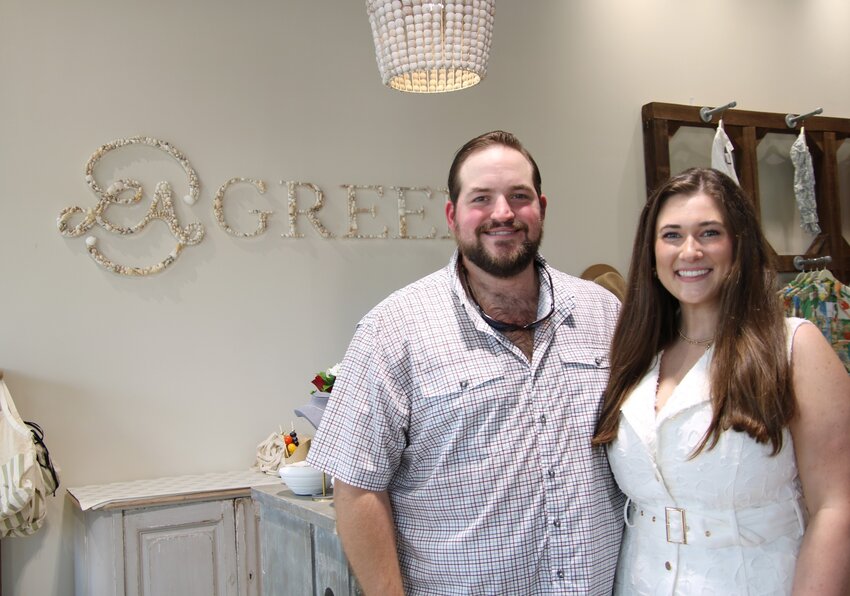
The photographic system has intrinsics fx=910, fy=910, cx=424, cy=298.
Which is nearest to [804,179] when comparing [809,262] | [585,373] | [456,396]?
[809,262]

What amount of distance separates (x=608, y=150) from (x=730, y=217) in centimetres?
302

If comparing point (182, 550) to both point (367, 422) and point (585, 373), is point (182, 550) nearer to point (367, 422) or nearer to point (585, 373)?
point (367, 422)

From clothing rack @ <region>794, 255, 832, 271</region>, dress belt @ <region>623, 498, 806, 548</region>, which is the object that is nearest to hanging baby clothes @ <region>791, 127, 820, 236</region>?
clothing rack @ <region>794, 255, 832, 271</region>

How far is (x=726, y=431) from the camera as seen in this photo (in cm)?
179

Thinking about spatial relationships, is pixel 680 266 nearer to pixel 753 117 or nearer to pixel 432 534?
pixel 432 534

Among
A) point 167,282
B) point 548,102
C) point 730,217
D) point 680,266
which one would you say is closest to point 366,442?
point 680,266

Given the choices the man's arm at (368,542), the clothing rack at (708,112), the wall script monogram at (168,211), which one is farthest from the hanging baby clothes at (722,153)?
the man's arm at (368,542)

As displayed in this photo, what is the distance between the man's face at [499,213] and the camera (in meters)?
2.04

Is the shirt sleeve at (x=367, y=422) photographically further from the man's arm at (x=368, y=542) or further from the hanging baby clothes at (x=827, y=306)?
the hanging baby clothes at (x=827, y=306)

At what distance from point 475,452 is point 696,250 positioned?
0.63 m

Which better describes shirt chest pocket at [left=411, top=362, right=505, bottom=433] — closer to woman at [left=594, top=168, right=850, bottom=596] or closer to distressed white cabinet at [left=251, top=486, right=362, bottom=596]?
Answer: woman at [left=594, top=168, right=850, bottom=596]

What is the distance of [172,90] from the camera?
3.77 m

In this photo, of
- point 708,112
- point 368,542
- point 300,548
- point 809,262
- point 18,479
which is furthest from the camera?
point 809,262

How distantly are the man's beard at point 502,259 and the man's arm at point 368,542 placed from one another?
561mm
